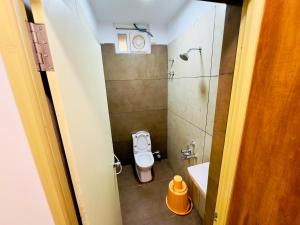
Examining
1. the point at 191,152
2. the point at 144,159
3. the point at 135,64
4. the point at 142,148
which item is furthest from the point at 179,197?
the point at 135,64

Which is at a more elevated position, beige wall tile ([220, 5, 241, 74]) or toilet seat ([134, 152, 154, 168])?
beige wall tile ([220, 5, 241, 74])

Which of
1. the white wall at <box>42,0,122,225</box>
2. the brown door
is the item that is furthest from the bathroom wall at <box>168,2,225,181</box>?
the white wall at <box>42,0,122,225</box>

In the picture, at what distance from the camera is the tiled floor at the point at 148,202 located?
1812 millimetres

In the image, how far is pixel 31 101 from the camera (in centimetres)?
42

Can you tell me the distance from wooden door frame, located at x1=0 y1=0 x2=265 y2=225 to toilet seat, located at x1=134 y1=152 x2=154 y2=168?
171cm

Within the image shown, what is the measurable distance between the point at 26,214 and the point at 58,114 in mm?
407

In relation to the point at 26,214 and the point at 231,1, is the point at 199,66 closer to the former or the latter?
the point at 231,1

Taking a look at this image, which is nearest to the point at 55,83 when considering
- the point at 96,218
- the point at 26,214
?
the point at 26,214

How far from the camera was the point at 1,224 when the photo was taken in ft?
1.76

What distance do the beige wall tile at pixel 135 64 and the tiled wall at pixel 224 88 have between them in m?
1.91

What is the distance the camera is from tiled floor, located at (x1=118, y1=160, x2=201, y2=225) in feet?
5.94

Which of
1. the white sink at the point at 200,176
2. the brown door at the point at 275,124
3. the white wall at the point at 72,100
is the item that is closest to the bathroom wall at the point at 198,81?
the white sink at the point at 200,176

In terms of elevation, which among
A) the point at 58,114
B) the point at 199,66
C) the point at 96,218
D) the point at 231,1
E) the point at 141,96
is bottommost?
the point at 96,218

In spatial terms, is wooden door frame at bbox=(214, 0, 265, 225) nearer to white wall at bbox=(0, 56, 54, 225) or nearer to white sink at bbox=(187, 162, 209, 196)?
white sink at bbox=(187, 162, 209, 196)
